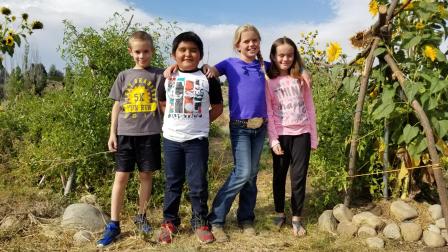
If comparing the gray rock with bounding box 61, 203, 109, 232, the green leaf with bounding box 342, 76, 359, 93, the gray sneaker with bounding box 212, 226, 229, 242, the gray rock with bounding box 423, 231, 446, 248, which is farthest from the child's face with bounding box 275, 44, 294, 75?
the gray rock with bounding box 61, 203, 109, 232

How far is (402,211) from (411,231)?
214 mm

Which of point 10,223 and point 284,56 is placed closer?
point 284,56

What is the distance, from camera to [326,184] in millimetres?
4043

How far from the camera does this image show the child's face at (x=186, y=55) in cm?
332

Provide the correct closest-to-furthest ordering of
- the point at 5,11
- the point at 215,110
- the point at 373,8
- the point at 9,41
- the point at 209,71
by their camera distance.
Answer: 1. the point at 209,71
2. the point at 215,110
3. the point at 373,8
4. the point at 9,41
5. the point at 5,11

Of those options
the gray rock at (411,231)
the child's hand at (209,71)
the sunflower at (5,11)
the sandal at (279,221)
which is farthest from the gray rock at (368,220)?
the sunflower at (5,11)

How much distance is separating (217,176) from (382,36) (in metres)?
2.18

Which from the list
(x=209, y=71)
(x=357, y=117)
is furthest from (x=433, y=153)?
(x=209, y=71)

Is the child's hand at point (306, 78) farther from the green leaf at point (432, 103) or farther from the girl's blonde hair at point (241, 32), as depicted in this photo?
the green leaf at point (432, 103)

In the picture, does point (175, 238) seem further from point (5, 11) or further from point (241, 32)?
point (5, 11)

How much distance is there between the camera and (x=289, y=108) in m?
3.54

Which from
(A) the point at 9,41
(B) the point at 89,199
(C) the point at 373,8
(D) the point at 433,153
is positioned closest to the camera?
(D) the point at 433,153

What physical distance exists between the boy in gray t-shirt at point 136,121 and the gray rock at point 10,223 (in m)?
0.79

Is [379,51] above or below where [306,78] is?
above
